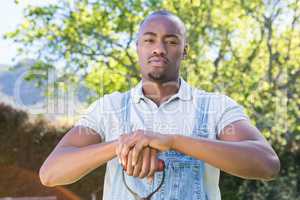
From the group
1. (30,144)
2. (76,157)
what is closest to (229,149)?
(76,157)

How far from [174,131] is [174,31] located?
30cm

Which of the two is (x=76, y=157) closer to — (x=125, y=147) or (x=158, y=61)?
(x=125, y=147)

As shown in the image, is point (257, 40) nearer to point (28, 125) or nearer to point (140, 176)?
point (28, 125)

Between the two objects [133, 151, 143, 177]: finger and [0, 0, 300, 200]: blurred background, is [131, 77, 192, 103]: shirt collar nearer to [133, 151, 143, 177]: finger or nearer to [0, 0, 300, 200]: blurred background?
[133, 151, 143, 177]: finger

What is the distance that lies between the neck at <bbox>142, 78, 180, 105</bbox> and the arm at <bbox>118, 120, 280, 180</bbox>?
24 centimetres

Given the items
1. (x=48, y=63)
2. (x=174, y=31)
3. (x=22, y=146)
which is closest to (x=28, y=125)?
(x=22, y=146)

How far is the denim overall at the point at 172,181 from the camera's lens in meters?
1.54

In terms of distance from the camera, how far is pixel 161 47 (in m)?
1.65

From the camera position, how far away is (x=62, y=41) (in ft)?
25.1

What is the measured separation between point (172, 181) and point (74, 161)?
0.91 feet

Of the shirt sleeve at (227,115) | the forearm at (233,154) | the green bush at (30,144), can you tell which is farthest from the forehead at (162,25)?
the green bush at (30,144)

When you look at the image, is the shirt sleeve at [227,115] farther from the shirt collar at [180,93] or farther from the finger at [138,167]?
the finger at [138,167]

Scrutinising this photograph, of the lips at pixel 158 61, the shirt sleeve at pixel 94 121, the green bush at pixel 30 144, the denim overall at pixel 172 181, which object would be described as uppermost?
the lips at pixel 158 61

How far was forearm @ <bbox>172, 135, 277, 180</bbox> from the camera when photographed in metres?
1.42
